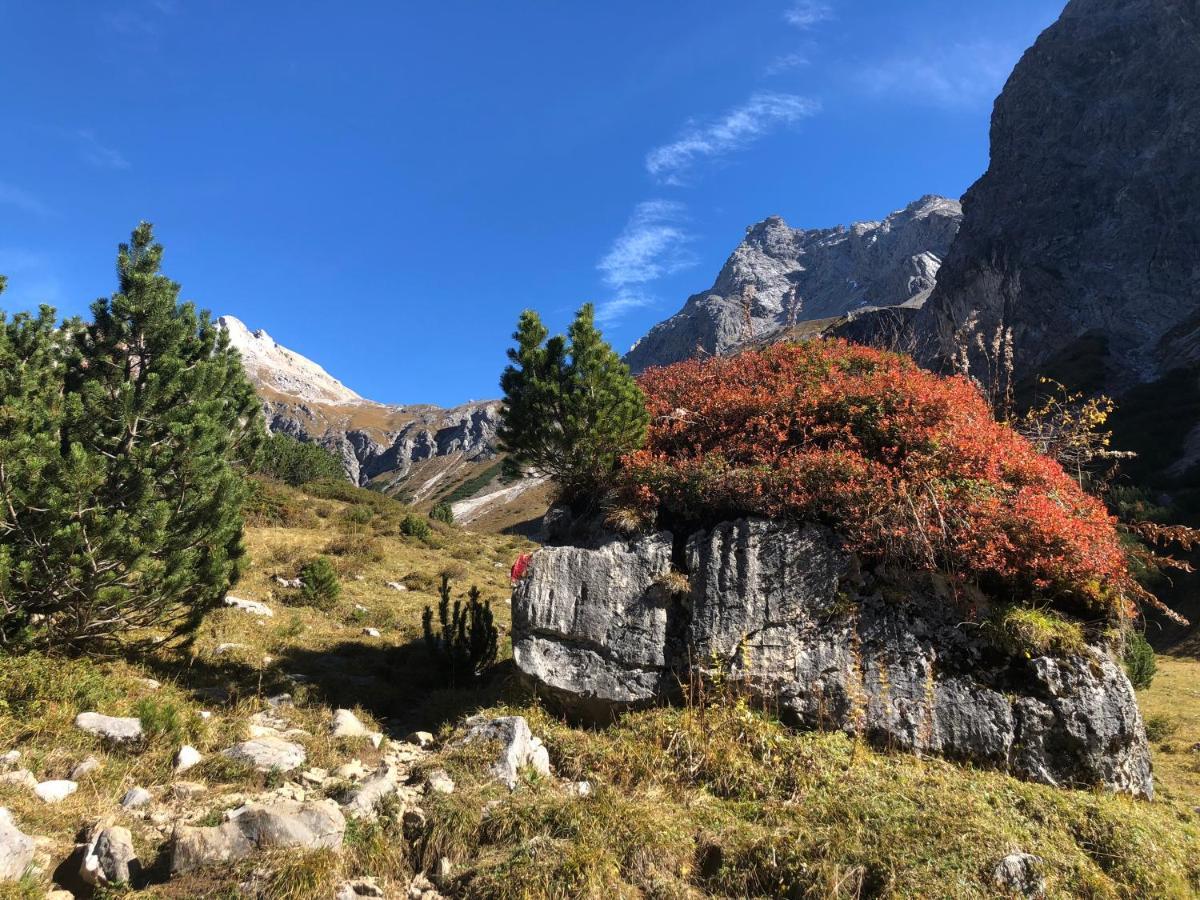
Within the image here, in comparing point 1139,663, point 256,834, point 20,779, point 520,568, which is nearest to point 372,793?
point 256,834

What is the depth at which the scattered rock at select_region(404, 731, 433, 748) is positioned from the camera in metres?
8.09

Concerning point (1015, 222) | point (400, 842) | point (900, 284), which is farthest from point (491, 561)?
point (900, 284)

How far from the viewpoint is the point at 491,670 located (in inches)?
445

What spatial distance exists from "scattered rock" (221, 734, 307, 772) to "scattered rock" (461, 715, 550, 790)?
1.91 metres

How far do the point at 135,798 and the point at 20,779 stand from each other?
1.09 meters

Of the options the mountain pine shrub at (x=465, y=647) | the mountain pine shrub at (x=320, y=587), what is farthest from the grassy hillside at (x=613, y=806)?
the mountain pine shrub at (x=320, y=587)

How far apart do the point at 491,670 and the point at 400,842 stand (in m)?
5.67

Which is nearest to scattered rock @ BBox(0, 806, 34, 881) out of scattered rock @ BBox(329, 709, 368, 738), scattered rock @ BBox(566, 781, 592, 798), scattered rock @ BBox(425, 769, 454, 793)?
scattered rock @ BBox(425, 769, 454, 793)

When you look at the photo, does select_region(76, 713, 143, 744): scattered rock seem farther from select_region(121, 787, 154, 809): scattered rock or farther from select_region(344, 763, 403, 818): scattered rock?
select_region(344, 763, 403, 818): scattered rock

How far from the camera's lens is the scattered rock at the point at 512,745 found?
22.2 ft

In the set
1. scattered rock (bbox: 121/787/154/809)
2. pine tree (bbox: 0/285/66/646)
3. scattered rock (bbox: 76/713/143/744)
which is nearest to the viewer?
scattered rock (bbox: 121/787/154/809)

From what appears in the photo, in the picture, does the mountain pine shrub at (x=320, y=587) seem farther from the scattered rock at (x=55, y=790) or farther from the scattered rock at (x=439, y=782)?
the scattered rock at (x=439, y=782)

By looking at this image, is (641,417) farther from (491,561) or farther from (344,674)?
(491,561)

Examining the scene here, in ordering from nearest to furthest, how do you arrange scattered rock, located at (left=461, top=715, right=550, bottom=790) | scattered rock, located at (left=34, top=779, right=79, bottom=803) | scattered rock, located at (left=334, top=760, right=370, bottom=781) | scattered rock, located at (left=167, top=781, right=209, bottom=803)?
scattered rock, located at (left=34, top=779, right=79, bottom=803), scattered rock, located at (left=167, top=781, right=209, bottom=803), scattered rock, located at (left=461, top=715, right=550, bottom=790), scattered rock, located at (left=334, top=760, right=370, bottom=781)
